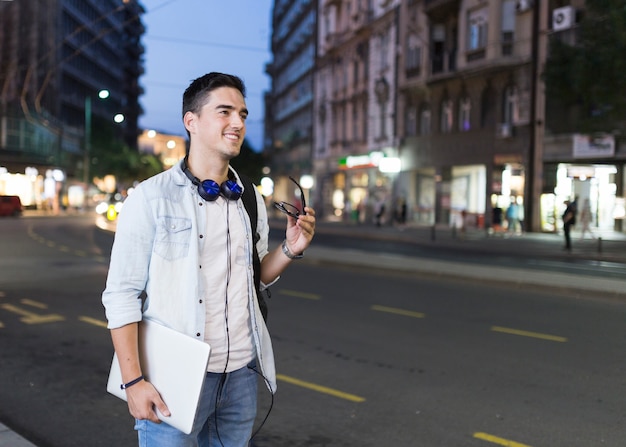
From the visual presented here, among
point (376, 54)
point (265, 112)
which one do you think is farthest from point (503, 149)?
point (265, 112)

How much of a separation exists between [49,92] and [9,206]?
27.7 meters

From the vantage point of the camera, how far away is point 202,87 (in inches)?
104

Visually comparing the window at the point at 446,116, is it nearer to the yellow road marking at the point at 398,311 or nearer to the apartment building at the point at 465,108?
the apartment building at the point at 465,108

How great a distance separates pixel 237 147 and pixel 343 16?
1884 inches

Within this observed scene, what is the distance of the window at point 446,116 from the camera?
117ft

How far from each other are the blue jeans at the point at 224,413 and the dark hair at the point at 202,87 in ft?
3.31

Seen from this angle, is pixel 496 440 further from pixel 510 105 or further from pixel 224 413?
pixel 510 105

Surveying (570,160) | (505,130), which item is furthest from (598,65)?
(505,130)

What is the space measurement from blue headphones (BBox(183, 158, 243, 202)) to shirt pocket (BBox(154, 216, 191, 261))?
0.44 feet

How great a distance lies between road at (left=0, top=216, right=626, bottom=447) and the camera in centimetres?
505

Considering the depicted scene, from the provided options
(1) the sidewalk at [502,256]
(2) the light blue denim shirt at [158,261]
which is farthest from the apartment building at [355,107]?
(2) the light blue denim shirt at [158,261]

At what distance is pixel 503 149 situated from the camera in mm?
32000

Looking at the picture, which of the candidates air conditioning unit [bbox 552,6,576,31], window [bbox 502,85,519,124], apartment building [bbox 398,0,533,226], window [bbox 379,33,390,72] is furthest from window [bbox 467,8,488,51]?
window [bbox 379,33,390,72]

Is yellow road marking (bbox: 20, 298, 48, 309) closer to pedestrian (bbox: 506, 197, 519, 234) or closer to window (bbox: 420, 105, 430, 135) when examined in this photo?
pedestrian (bbox: 506, 197, 519, 234)
